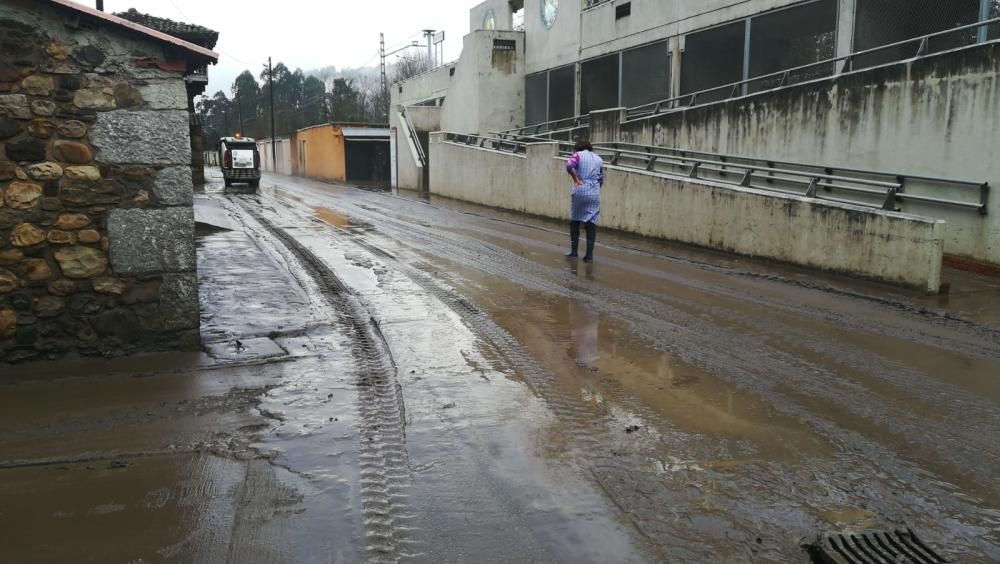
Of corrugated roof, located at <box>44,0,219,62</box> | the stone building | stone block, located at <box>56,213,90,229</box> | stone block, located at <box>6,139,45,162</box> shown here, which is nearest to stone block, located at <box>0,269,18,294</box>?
the stone building

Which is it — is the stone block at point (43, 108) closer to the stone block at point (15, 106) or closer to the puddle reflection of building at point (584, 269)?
the stone block at point (15, 106)

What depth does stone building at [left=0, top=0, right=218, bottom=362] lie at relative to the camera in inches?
211

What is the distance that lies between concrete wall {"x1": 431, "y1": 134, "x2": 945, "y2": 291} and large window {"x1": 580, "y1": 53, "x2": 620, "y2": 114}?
5970 mm

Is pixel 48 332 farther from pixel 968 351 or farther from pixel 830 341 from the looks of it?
pixel 968 351

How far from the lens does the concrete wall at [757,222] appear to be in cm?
906

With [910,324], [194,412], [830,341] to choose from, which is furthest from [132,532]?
[910,324]

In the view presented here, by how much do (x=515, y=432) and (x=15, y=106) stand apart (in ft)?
14.3

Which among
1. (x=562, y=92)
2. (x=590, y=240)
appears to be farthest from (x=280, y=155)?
(x=590, y=240)

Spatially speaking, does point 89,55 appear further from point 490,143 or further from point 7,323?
point 490,143

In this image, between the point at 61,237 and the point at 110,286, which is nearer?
the point at 61,237

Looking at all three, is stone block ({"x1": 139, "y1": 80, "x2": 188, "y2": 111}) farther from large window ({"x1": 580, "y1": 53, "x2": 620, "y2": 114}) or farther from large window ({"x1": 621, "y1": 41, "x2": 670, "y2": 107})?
large window ({"x1": 580, "y1": 53, "x2": 620, "y2": 114})

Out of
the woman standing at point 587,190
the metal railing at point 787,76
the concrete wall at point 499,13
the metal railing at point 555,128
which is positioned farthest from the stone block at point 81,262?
the concrete wall at point 499,13

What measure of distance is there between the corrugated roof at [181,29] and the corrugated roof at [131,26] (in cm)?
1983

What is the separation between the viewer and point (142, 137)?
18.8ft
